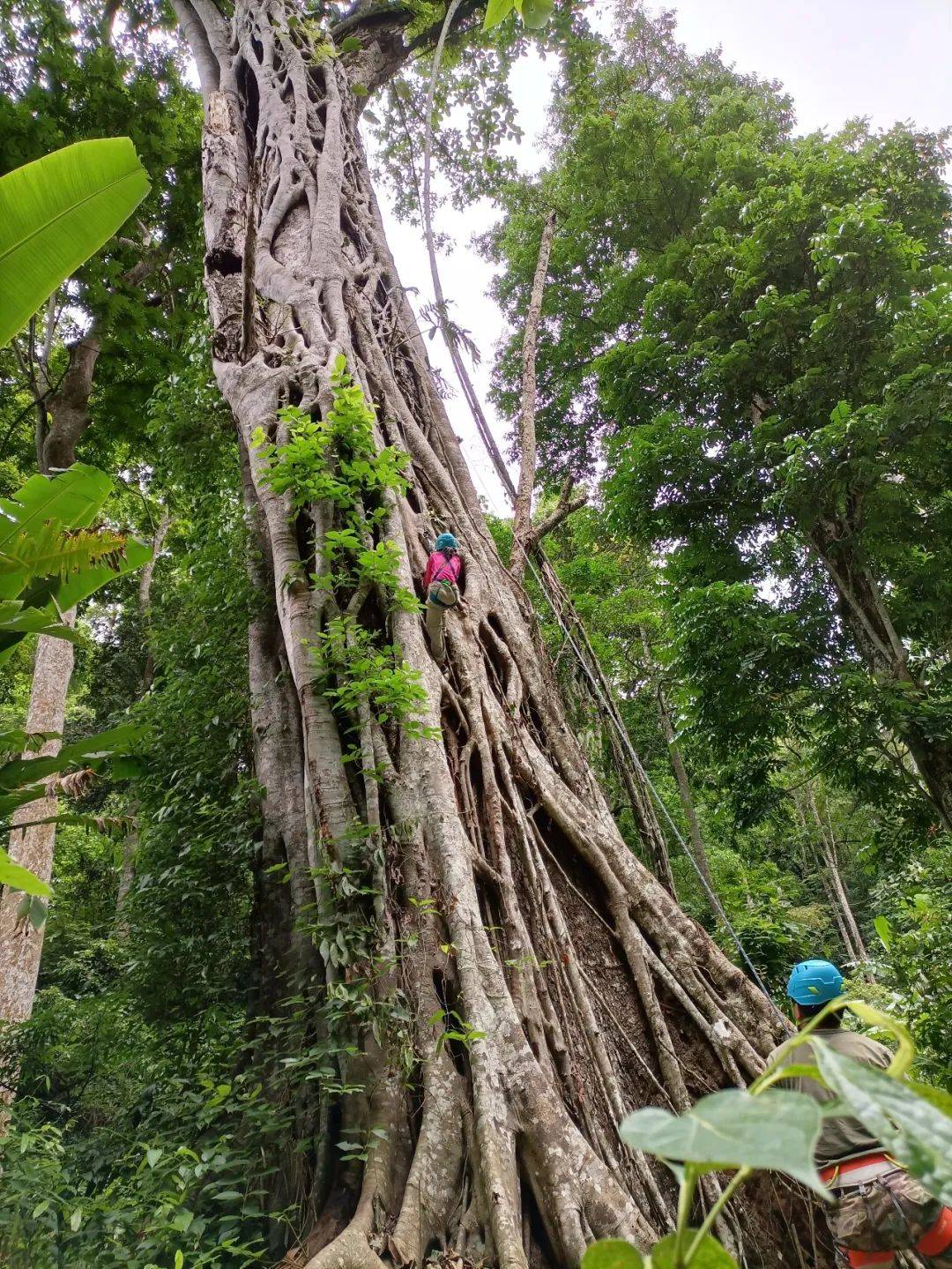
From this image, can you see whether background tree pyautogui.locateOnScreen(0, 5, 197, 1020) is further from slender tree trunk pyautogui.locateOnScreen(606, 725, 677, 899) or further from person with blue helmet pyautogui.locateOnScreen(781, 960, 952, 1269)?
person with blue helmet pyautogui.locateOnScreen(781, 960, 952, 1269)

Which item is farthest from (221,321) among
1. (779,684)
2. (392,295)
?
(779,684)

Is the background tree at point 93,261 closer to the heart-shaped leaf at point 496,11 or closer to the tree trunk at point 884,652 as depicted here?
the heart-shaped leaf at point 496,11

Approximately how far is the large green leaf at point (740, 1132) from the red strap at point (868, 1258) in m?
2.48

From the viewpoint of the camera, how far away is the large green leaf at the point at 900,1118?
1.10 ft

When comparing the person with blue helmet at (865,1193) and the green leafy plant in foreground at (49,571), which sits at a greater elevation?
the green leafy plant in foreground at (49,571)

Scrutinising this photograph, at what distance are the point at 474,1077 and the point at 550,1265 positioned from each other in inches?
17.7

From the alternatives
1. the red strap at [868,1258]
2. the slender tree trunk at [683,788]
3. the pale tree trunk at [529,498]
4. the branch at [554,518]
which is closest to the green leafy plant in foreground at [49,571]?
the red strap at [868,1258]

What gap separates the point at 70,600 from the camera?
219 centimetres

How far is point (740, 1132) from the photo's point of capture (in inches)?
12.8

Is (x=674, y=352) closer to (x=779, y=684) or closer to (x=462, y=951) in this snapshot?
(x=779, y=684)

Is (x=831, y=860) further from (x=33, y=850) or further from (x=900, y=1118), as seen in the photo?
(x=900, y=1118)

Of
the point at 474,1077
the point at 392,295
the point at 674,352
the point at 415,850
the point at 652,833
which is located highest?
the point at 674,352

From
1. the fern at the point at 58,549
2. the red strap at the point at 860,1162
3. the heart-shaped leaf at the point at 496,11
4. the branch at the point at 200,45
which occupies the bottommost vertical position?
the red strap at the point at 860,1162

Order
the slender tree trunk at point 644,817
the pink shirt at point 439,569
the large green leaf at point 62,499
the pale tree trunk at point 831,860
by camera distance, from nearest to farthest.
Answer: the large green leaf at point 62,499, the pink shirt at point 439,569, the slender tree trunk at point 644,817, the pale tree trunk at point 831,860
